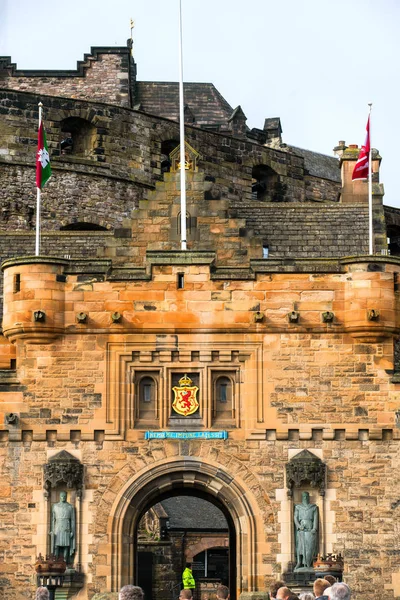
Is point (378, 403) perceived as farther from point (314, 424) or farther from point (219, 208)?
point (219, 208)

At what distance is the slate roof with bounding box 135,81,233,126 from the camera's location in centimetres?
7256

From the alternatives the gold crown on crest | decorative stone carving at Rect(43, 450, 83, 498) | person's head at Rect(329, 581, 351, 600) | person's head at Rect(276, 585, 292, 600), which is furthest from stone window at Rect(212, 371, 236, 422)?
person's head at Rect(329, 581, 351, 600)

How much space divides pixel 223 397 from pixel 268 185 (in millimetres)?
19193

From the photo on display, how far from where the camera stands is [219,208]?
1751 inches

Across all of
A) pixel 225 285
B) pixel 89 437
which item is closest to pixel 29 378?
pixel 89 437

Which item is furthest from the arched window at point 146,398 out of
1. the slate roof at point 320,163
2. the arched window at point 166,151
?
the slate roof at point 320,163

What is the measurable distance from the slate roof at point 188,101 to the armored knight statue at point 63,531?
32.1 m

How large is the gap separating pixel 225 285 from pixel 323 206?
797 centimetres

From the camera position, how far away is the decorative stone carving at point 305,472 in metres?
41.0

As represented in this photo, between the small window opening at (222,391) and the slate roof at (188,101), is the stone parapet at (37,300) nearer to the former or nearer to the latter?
the small window opening at (222,391)

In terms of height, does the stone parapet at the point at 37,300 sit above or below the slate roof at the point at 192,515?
above

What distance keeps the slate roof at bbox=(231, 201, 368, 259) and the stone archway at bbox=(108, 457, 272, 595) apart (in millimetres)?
7047

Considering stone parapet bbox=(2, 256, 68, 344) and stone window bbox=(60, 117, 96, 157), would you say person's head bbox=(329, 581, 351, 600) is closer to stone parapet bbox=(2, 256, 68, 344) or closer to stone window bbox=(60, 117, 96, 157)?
stone parapet bbox=(2, 256, 68, 344)

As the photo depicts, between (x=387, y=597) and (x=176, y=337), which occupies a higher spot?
(x=176, y=337)
